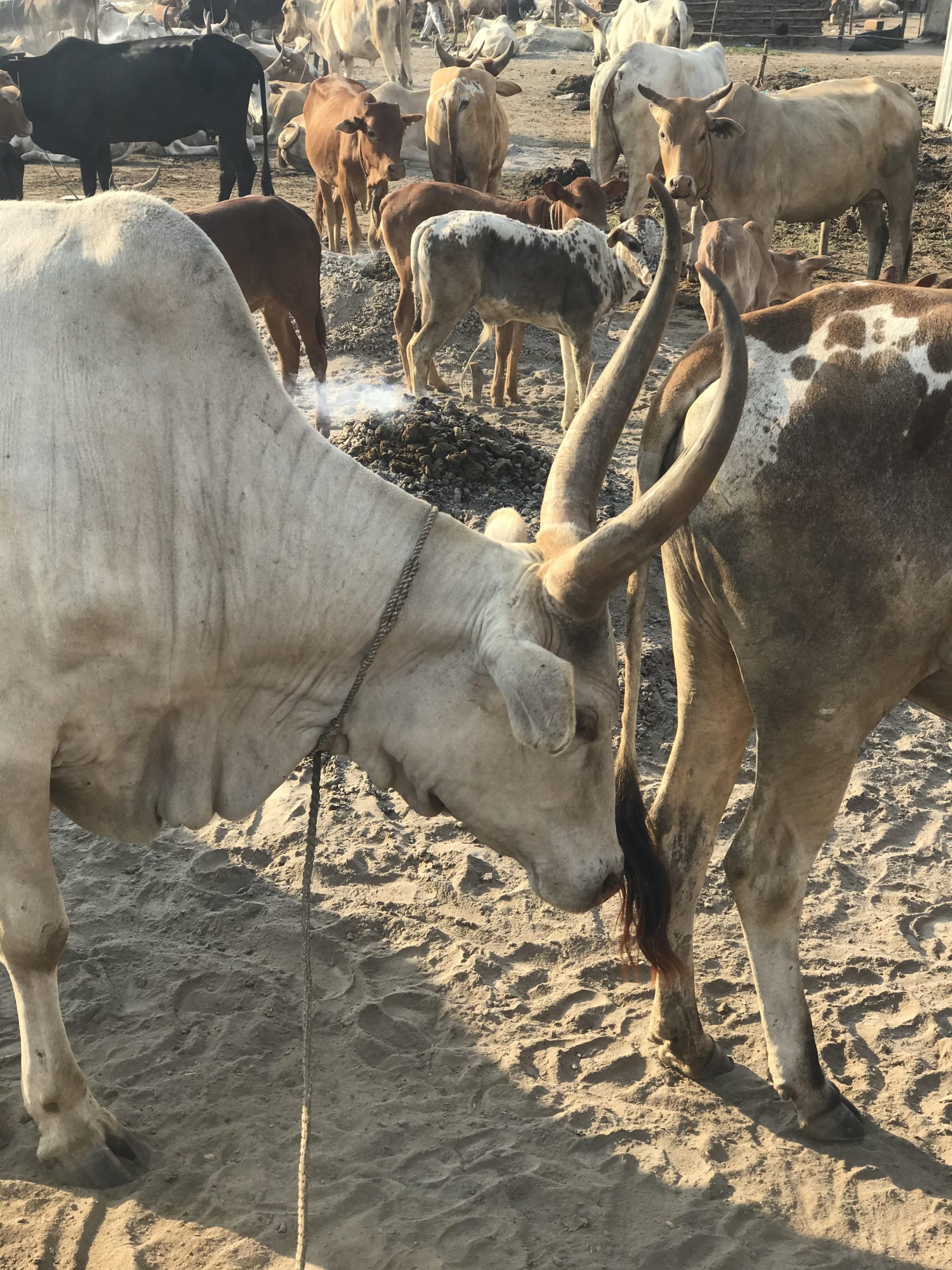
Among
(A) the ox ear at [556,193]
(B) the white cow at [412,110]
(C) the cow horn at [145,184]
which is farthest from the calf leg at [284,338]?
(B) the white cow at [412,110]

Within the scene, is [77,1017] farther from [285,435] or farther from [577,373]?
[577,373]

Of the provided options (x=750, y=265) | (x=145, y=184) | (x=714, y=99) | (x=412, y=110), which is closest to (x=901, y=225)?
(x=714, y=99)

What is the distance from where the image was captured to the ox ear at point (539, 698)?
98.8 inches

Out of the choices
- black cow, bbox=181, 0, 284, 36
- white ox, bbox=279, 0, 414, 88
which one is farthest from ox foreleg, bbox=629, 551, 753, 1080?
black cow, bbox=181, 0, 284, 36

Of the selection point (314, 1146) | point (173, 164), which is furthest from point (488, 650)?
point (173, 164)

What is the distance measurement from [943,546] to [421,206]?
24.7ft

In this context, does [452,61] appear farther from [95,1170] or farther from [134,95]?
[95,1170]

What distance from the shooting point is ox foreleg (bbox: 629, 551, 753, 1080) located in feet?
10.9

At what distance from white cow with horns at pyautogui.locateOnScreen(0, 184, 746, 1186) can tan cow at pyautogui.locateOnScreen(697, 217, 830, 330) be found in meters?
4.75

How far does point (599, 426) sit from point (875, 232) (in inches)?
418

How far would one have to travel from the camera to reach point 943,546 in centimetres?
284

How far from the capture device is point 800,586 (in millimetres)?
2959

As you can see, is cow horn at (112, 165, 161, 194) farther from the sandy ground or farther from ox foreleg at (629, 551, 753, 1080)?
ox foreleg at (629, 551, 753, 1080)

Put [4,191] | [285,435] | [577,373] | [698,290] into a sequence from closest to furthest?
A: [285,435] → [577,373] → [698,290] → [4,191]
